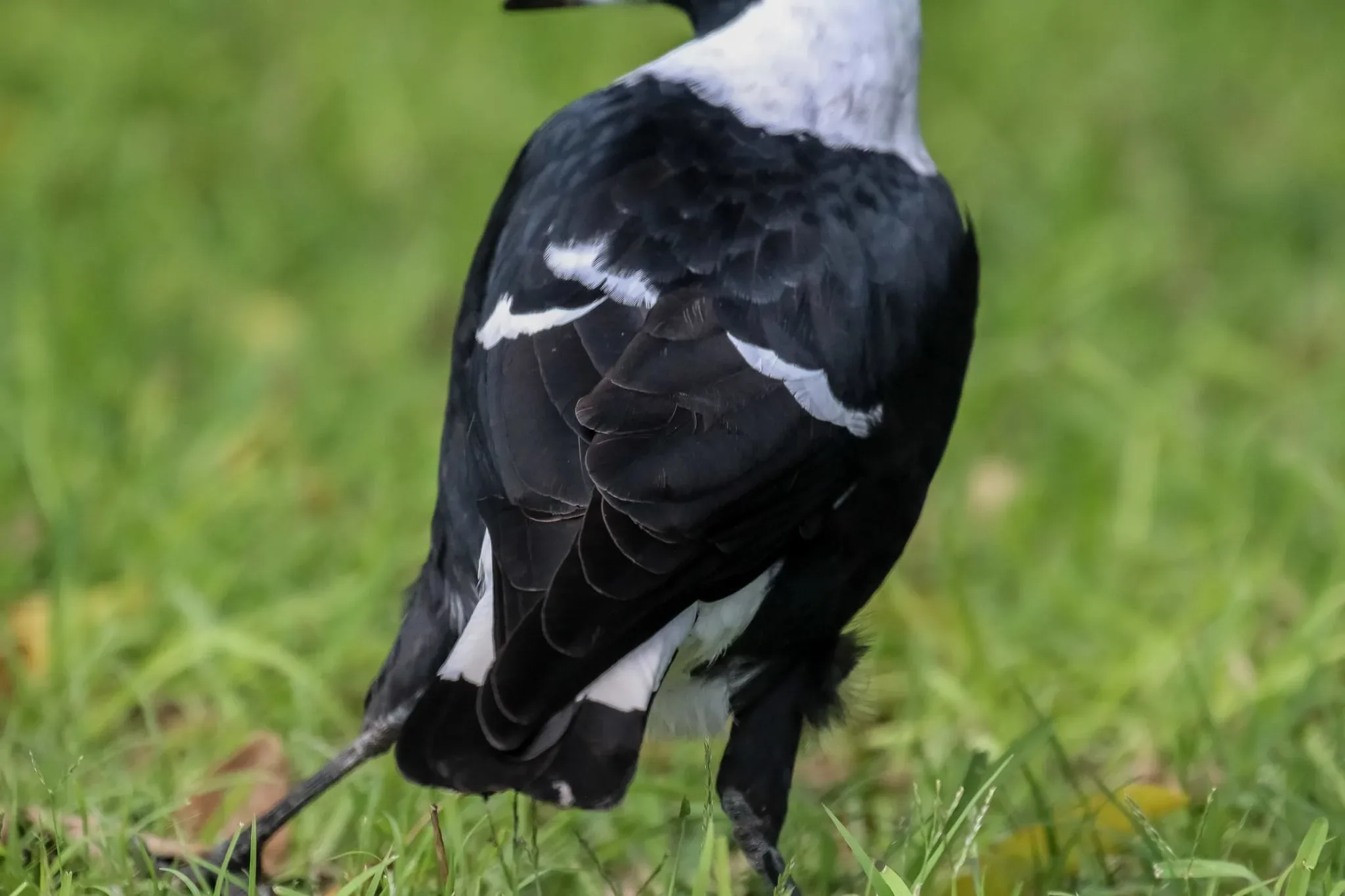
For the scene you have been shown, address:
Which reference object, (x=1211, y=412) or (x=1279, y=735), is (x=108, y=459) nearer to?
(x=1279, y=735)

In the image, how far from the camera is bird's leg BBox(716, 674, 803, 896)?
212cm

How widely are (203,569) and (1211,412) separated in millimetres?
2228

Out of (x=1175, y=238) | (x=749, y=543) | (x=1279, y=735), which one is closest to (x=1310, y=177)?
(x=1175, y=238)

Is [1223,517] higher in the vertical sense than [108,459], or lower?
lower

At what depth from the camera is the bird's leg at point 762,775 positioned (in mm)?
2125

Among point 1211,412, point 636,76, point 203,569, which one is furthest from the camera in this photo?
point 1211,412

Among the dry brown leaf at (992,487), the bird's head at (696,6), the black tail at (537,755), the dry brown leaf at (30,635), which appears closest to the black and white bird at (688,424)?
the black tail at (537,755)

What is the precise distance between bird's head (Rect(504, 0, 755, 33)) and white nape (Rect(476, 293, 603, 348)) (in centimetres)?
68

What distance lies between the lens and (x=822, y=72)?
2.31 meters

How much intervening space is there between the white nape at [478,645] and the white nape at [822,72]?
67 cm

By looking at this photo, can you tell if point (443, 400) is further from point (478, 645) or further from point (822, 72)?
point (478, 645)

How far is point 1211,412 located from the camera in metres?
4.03

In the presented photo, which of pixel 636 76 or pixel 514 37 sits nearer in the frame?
pixel 636 76

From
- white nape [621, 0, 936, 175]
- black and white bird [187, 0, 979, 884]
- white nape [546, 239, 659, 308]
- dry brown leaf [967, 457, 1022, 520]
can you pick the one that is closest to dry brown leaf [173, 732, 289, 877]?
black and white bird [187, 0, 979, 884]
